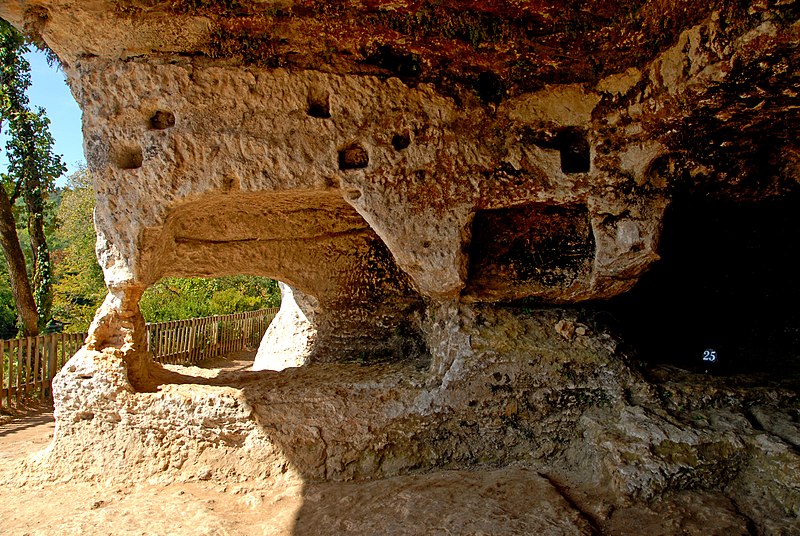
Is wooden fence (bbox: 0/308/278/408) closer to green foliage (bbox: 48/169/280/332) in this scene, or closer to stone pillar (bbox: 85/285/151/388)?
green foliage (bbox: 48/169/280/332)

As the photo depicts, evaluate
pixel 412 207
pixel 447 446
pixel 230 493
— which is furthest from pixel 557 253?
pixel 230 493

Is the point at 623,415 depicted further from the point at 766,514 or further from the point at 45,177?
the point at 45,177

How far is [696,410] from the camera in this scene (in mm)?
3543

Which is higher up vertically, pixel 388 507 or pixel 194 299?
pixel 194 299

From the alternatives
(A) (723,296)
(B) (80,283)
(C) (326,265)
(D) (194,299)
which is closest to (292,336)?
(C) (326,265)

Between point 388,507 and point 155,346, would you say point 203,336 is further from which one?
point 388,507

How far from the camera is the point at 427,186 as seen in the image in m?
3.83

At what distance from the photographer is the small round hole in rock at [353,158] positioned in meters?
3.92

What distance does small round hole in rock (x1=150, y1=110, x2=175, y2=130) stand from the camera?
394cm

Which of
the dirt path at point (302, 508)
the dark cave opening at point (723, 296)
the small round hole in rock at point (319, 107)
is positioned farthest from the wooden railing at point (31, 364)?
the dark cave opening at point (723, 296)

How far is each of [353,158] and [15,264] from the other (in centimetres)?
766

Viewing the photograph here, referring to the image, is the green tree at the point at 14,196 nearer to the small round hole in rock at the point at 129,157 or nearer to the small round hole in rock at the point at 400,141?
the small round hole in rock at the point at 129,157

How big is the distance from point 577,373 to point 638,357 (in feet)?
1.73

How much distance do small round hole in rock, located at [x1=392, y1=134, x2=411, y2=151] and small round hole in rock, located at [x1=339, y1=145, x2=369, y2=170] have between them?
24cm
